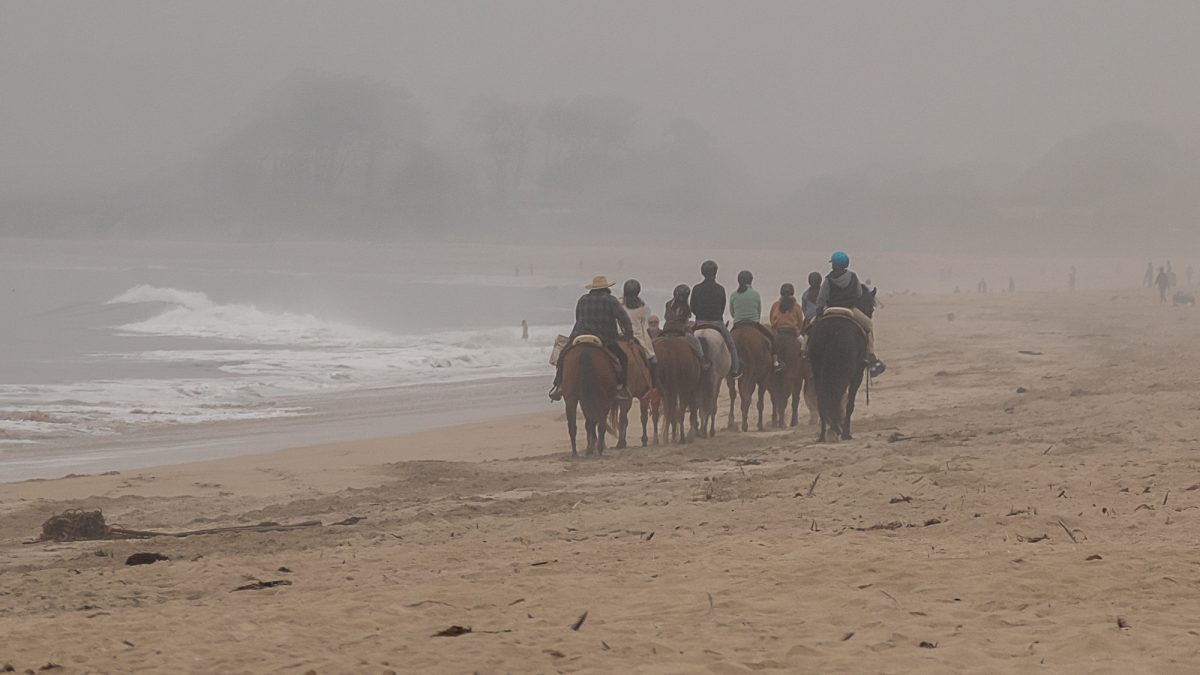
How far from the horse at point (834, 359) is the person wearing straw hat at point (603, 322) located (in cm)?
211

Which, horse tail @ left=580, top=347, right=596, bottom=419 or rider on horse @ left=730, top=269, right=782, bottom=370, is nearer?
horse tail @ left=580, top=347, right=596, bottom=419

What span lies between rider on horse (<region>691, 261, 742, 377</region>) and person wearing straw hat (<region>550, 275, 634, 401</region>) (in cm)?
137

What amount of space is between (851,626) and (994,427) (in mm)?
9902

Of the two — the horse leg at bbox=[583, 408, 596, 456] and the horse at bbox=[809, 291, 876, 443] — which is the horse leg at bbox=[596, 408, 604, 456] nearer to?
the horse leg at bbox=[583, 408, 596, 456]

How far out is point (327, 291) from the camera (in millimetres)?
99562

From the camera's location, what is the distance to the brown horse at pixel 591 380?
16.3 metres

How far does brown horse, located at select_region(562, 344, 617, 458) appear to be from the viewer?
16344 millimetres

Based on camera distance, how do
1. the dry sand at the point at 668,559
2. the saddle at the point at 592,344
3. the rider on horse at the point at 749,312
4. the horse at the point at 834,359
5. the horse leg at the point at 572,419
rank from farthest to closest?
1. the rider on horse at the point at 749,312
2. the horse leg at the point at 572,419
3. the saddle at the point at 592,344
4. the horse at the point at 834,359
5. the dry sand at the point at 668,559

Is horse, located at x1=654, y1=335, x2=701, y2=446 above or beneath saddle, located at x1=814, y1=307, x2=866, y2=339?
beneath

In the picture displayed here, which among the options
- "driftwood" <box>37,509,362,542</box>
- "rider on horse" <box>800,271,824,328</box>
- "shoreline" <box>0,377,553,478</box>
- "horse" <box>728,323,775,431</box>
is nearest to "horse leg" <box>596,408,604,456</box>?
"horse" <box>728,323,775,431</box>

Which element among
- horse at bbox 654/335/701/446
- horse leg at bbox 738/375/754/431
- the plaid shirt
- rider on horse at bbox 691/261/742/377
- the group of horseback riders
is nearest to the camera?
the group of horseback riders

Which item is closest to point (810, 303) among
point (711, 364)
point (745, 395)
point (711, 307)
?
point (745, 395)

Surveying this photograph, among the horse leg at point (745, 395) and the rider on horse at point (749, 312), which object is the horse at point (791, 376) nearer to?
the rider on horse at point (749, 312)

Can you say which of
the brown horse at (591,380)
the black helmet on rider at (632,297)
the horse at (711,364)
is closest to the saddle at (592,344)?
the brown horse at (591,380)
